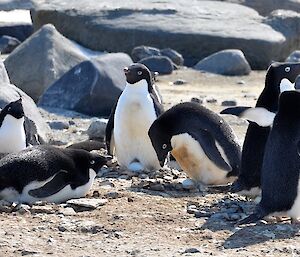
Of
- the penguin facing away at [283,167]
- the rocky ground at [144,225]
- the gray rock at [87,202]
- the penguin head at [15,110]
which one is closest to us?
the rocky ground at [144,225]

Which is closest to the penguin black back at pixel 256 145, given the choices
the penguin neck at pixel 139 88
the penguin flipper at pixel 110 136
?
the penguin neck at pixel 139 88

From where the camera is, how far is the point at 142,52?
59.4 feet

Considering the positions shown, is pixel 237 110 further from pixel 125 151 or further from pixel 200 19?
pixel 200 19

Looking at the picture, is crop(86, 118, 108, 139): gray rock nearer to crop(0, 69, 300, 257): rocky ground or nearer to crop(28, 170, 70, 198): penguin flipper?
crop(0, 69, 300, 257): rocky ground

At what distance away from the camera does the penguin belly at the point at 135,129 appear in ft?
28.0

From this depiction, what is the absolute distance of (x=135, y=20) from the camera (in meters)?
19.6

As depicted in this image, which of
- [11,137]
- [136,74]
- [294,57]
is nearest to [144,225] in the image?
[11,137]

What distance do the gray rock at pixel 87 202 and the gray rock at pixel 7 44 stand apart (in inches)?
486

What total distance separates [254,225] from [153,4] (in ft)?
47.6

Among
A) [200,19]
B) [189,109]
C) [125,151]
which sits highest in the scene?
[189,109]

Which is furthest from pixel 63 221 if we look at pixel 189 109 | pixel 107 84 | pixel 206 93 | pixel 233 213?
pixel 206 93

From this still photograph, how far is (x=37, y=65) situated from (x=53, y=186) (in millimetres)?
7495

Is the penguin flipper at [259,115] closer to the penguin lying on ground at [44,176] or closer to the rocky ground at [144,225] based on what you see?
the rocky ground at [144,225]

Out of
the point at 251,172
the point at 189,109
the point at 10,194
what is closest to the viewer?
the point at 10,194
